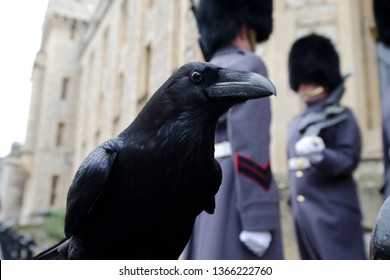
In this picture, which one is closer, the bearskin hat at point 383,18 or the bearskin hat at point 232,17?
the bearskin hat at point 232,17

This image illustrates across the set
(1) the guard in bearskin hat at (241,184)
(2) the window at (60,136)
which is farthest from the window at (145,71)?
(2) the window at (60,136)

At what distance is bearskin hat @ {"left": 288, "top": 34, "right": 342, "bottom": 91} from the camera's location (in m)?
2.42

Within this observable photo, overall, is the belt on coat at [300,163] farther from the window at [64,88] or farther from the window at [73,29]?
the window at [73,29]

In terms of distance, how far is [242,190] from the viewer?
127 cm

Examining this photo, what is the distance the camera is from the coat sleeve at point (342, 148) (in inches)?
74.7

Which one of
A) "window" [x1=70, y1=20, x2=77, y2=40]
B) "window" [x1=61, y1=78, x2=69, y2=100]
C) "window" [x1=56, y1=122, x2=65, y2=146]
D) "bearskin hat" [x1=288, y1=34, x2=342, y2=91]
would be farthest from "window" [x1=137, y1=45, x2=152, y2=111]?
"window" [x1=70, y1=20, x2=77, y2=40]

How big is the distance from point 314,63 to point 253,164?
1442 millimetres

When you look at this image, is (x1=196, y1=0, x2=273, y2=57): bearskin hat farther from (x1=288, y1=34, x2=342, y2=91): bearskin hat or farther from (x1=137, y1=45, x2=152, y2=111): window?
(x1=137, y1=45, x2=152, y2=111): window

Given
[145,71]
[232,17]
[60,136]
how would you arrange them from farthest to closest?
[60,136] < [145,71] < [232,17]

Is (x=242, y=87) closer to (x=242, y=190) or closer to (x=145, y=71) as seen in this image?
(x=242, y=190)

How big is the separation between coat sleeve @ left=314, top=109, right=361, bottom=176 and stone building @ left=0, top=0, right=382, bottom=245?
77 cm

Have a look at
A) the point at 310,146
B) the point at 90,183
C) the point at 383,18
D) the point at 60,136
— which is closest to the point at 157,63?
the point at 383,18

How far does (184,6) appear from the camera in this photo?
6.11 m
